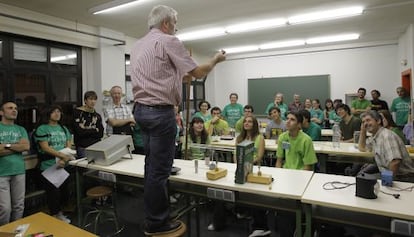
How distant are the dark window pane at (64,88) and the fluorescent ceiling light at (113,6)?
1.48 m

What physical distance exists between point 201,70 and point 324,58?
7672 millimetres

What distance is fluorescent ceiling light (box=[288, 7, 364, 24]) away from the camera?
15.1 ft

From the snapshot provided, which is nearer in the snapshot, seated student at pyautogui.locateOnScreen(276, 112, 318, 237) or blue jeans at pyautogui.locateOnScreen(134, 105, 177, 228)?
blue jeans at pyautogui.locateOnScreen(134, 105, 177, 228)

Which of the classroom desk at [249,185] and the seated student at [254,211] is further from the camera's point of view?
the seated student at [254,211]

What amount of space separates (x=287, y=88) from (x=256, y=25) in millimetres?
3612

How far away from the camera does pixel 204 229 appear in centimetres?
316

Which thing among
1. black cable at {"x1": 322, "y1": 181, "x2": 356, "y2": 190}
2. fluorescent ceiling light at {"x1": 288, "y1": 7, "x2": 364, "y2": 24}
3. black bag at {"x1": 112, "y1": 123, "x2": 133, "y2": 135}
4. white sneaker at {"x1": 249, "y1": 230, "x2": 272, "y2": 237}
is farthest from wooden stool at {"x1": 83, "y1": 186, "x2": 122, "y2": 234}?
fluorescent ceiling light at {"x1": 288, "y1": 7, "x2": 364, "y2": 24}

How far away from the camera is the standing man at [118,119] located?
3867 mm

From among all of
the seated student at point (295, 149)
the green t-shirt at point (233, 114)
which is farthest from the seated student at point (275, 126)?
the green t-shirt at point (233, 114)

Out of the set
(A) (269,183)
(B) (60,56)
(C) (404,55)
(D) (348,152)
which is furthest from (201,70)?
(C) (404,55)

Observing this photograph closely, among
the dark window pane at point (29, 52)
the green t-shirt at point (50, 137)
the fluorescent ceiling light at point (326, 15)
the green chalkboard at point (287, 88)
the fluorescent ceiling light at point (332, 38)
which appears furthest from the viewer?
the green chalkboard at point (287, 88)

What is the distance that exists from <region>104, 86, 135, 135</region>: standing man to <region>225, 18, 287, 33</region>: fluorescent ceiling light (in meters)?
2.79

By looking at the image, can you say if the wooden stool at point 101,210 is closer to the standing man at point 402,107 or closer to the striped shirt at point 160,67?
the striped shirt at point 160,67

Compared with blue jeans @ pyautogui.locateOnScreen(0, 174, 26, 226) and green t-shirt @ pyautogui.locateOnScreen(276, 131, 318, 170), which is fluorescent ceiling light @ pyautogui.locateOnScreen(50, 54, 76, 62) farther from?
green t-shirt @ pyautogui.locateOnScreen(276, 131, 318, 170)
